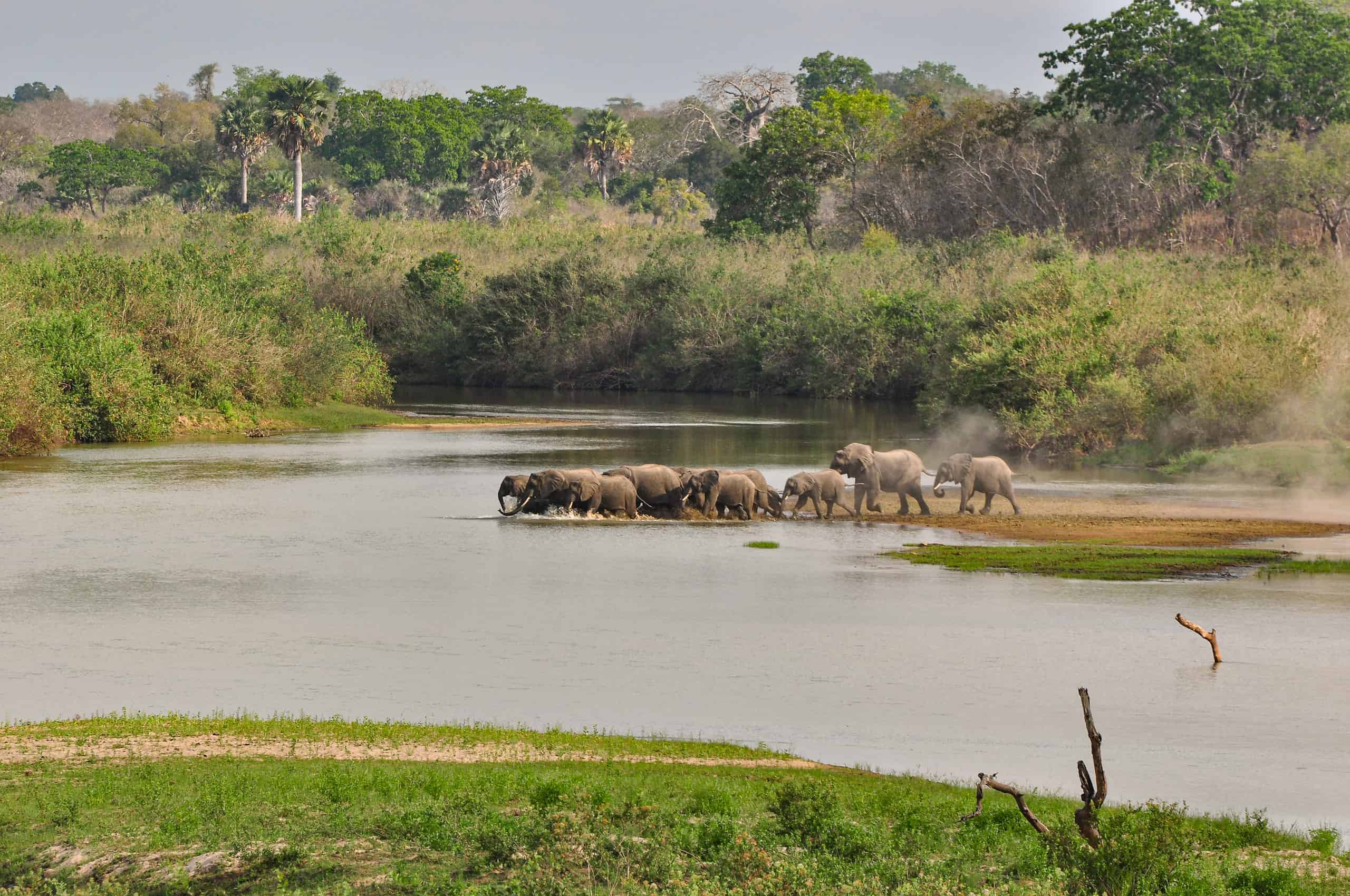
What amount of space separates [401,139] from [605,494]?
3957 inches

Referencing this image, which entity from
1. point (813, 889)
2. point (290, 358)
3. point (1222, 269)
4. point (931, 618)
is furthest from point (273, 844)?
point (1222, 269)

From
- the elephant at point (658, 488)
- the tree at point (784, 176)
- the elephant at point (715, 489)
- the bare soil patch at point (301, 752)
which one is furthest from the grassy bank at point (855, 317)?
the bare soil patch at point (301, 752)

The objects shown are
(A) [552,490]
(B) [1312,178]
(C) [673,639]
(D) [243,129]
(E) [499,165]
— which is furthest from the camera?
(E) [499,165]

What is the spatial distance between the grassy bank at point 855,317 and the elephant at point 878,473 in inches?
488

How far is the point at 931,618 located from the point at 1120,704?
508 cm

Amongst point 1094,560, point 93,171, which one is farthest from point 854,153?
point 1094,560

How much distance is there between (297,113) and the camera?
10056cm

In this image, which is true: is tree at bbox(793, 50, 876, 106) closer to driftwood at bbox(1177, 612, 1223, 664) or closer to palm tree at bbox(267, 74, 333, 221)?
palm tree at bbox(267, 74, 333, 221)

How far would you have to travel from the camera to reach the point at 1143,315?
49.0m

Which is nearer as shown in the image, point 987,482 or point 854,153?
point 987,482

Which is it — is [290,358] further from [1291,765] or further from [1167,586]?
[1291,765]

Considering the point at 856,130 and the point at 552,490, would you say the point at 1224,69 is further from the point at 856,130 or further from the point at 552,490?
the point at 552,490

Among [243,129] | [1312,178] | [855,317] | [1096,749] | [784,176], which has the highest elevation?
[243,129]

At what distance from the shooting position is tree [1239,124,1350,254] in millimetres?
70812
